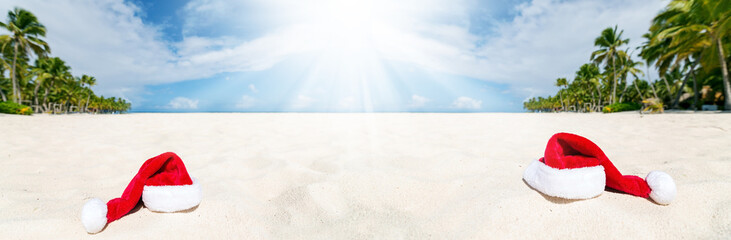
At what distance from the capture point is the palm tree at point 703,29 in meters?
11.6

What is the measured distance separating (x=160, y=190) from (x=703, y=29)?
67.4 feet

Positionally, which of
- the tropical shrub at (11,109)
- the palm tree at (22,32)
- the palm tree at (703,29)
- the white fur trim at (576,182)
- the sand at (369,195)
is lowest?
the sand at (369,195)

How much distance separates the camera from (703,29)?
1279cm

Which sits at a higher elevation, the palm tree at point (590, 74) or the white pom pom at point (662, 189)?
the palm tree at point (590, 74)

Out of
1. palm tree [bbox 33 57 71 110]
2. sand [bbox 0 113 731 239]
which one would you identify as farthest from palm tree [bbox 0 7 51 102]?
sand [bbox 0 113 731 239]

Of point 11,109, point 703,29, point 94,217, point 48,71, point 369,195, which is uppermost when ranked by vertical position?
point 48,71

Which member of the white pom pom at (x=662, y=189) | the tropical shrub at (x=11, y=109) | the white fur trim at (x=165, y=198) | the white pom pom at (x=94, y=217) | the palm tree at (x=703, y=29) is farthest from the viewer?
the tropical shrub at (x=11, y=109)

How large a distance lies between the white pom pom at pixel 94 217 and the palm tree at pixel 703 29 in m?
18.3

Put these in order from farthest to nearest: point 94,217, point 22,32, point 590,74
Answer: point 590,74 < point 22,32 < point 94,217

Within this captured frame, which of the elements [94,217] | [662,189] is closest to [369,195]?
[94,217]

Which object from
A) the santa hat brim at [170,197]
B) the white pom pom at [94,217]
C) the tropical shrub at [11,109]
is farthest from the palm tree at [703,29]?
the tropical shrub at [11,109]

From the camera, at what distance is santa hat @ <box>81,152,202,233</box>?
1560mm

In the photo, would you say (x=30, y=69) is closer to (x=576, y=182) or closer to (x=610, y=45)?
(x=576, y=182)

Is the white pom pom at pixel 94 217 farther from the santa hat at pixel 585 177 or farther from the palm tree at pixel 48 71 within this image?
the palm tree at pixel 48 71
